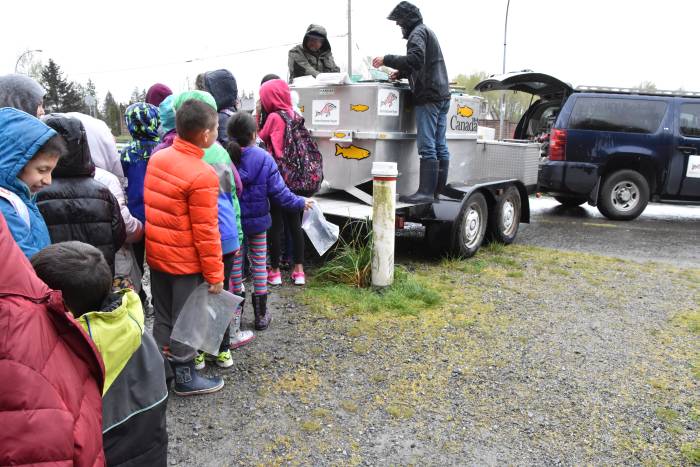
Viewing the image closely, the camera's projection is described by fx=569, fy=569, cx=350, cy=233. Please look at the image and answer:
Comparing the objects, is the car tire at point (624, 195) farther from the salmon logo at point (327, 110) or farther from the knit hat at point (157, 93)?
the knit hat at point (157, 93)

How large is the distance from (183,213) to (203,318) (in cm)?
61

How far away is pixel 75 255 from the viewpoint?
5.64 ft

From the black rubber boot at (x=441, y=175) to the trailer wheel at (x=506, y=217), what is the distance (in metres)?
0.97

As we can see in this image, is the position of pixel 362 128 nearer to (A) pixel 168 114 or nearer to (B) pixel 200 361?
(A) pixel 168 114

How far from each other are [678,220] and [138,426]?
1049 cm

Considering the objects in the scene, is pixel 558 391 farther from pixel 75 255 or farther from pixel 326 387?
pixel 75 255

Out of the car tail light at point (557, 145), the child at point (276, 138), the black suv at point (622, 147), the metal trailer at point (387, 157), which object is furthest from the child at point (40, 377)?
the car tail light at point (557, 145)

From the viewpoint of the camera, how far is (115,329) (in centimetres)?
173

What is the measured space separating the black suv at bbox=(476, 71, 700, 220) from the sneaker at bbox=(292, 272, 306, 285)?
214 inches

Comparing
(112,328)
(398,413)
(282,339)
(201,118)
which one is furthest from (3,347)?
(282,339)

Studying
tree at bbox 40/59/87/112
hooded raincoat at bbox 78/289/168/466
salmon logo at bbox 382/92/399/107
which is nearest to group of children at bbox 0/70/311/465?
hooded raincoat at bbox 78/289/168/466

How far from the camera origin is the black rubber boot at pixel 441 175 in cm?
595

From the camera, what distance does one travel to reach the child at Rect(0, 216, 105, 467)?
45.6 inches

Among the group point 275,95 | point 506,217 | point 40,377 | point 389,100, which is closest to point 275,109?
point 275,95
